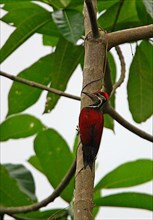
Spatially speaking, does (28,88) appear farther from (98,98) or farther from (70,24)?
(98,98)

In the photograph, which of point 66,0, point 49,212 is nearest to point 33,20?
point 66,0

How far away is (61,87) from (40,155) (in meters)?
0.24

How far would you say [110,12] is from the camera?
129 centimetres

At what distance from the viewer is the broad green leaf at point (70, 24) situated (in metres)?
1.00

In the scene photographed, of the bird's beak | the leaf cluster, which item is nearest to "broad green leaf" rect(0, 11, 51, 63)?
the leaf cluster

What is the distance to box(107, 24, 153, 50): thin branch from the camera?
0.84m

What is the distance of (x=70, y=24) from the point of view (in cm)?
103

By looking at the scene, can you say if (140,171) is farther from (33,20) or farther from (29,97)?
(33,20)

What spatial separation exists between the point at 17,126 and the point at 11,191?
20 centimetres

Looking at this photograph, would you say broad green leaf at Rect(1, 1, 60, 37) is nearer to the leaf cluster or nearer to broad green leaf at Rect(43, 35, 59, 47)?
the leaf cluster

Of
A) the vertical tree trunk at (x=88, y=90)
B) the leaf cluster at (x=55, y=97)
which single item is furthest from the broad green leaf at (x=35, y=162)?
the vertical tree trunk at (x=88, y=90)

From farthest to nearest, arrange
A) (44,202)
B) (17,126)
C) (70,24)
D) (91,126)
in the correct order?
1. (17,126)
2. (44,202)
3. (70,24)
4. (91,126)

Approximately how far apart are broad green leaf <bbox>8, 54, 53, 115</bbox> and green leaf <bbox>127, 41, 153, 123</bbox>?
0.61 feet

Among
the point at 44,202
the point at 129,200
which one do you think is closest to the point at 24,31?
the point at 44,202
